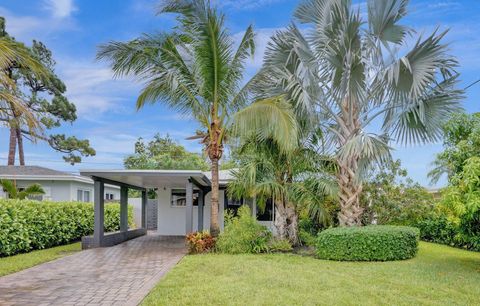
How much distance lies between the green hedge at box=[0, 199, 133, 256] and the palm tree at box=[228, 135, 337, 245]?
615 centimetres

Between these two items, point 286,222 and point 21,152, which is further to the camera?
point 21,152

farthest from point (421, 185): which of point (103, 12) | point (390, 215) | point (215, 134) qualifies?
point (103, 12)

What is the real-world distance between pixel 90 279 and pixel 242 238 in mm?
4736

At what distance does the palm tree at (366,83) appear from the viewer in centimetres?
1044

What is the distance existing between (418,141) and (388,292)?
5.80 meters

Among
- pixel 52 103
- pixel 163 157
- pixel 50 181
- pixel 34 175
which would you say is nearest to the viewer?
pixel 34 175

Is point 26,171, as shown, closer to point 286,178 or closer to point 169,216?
point 169,216

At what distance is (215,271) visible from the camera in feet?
28.2

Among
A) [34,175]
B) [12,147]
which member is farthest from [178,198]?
[12,147]

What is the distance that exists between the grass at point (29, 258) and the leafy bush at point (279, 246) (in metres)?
6.04

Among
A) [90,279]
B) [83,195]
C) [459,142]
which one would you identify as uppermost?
[459,142]

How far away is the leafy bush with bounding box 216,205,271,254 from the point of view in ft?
37.9

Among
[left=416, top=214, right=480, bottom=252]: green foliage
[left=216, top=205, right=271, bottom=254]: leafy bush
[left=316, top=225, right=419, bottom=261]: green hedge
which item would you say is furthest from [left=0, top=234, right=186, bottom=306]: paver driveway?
[left=416, top=214, right=480, bottom=252]: green foliage

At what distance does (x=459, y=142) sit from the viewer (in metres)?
8.91
